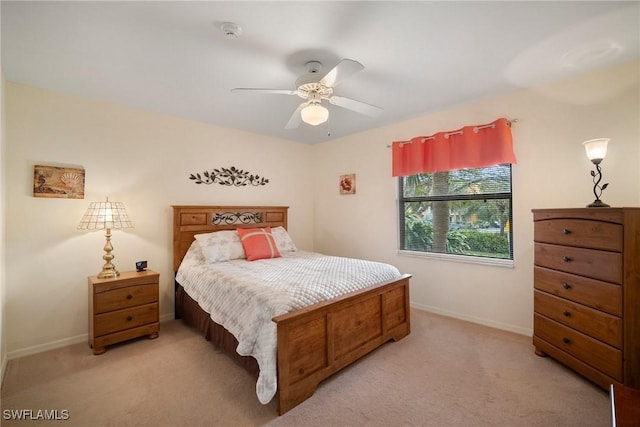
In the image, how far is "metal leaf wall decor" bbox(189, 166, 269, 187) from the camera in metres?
3.63

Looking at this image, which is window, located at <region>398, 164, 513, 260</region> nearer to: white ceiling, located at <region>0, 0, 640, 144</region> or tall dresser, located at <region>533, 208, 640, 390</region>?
tall dresser, located at <region>533, 208, 640, 390</region>

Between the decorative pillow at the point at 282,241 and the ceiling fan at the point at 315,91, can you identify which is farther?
the decorative pillow at the point at 282,241

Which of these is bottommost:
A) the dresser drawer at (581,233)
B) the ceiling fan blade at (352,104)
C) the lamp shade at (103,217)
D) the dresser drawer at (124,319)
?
the dresser drawer at (124,319)

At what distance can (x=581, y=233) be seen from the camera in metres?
1.98

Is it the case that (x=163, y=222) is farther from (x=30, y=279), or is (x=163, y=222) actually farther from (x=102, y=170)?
(x=30, y=279)

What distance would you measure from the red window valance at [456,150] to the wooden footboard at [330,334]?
5.06 ft

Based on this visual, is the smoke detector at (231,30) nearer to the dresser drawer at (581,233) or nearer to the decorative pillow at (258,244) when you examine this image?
the decorative pillow at (258,244)

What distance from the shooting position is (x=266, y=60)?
6.98 ft

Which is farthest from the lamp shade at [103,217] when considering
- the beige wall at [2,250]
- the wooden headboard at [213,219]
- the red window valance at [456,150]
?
the red window valance at [456,150]

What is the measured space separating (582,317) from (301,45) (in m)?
2.82

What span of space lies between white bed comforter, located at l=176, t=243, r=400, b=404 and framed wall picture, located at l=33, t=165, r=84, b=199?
4.13 feet

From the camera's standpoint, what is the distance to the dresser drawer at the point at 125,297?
248 centimetres

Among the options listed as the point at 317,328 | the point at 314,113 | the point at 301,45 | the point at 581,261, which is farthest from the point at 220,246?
the point at 581,261

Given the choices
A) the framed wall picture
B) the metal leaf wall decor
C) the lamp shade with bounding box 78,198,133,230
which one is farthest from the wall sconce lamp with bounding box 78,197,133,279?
the metal leaf wall decor
